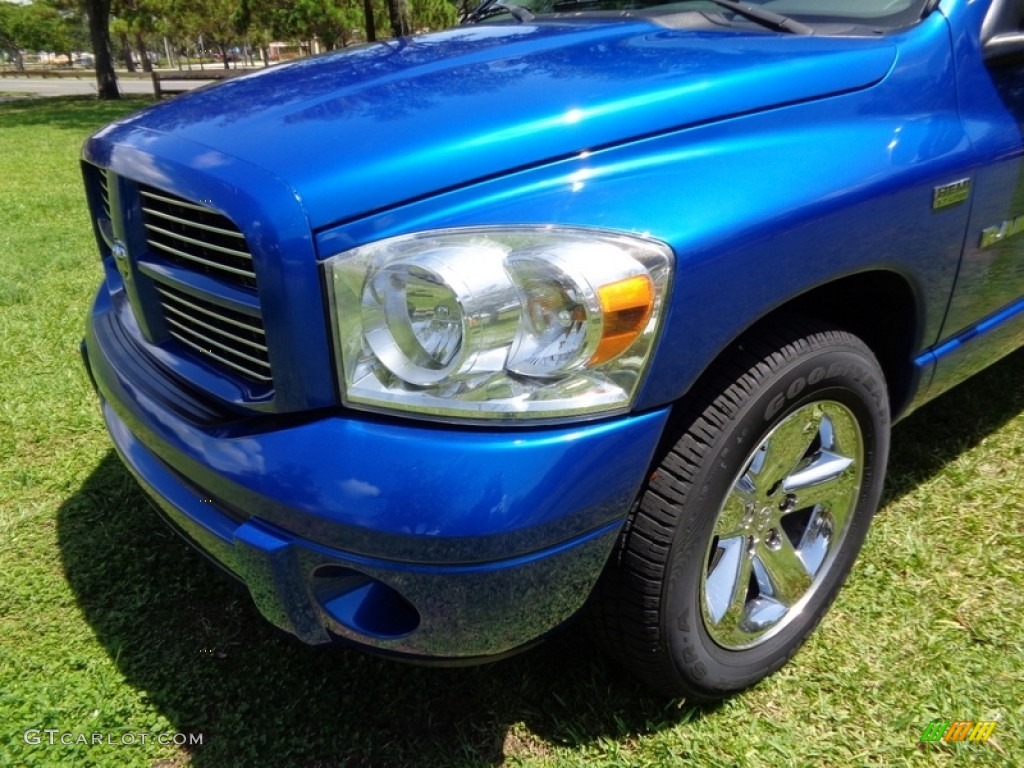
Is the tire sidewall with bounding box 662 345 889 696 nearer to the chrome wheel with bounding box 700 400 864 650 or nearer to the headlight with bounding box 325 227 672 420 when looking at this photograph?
the chrome wheel with bounding box 700 400 864 650

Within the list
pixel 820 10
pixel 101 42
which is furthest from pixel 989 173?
pixel 101 42

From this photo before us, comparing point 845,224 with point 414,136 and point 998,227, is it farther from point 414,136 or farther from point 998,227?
point 414,136

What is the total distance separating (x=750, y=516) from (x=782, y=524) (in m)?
0.28

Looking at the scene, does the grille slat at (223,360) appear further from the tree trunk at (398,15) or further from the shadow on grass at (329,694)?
the tree trunk at (398,15)

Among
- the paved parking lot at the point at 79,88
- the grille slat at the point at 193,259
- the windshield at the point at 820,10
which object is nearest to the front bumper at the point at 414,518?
the grille slat at the point at 193,259

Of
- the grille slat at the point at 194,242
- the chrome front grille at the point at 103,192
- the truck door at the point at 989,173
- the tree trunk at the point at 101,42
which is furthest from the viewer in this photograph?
the tree trunk at the point at 101,42

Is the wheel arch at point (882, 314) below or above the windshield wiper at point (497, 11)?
below

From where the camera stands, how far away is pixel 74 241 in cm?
600

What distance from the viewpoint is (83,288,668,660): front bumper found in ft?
4.49

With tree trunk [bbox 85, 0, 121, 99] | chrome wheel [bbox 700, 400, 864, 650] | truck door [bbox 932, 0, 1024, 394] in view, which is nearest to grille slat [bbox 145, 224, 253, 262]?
chrome wheel [bbox 700, 400, 864, 650]

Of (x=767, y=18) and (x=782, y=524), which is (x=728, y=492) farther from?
(x=767, y=18)

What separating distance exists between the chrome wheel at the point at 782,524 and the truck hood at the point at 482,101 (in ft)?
2.27

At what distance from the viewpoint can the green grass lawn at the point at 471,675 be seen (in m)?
1.88

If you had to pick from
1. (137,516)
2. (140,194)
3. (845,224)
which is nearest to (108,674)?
(137,516)
